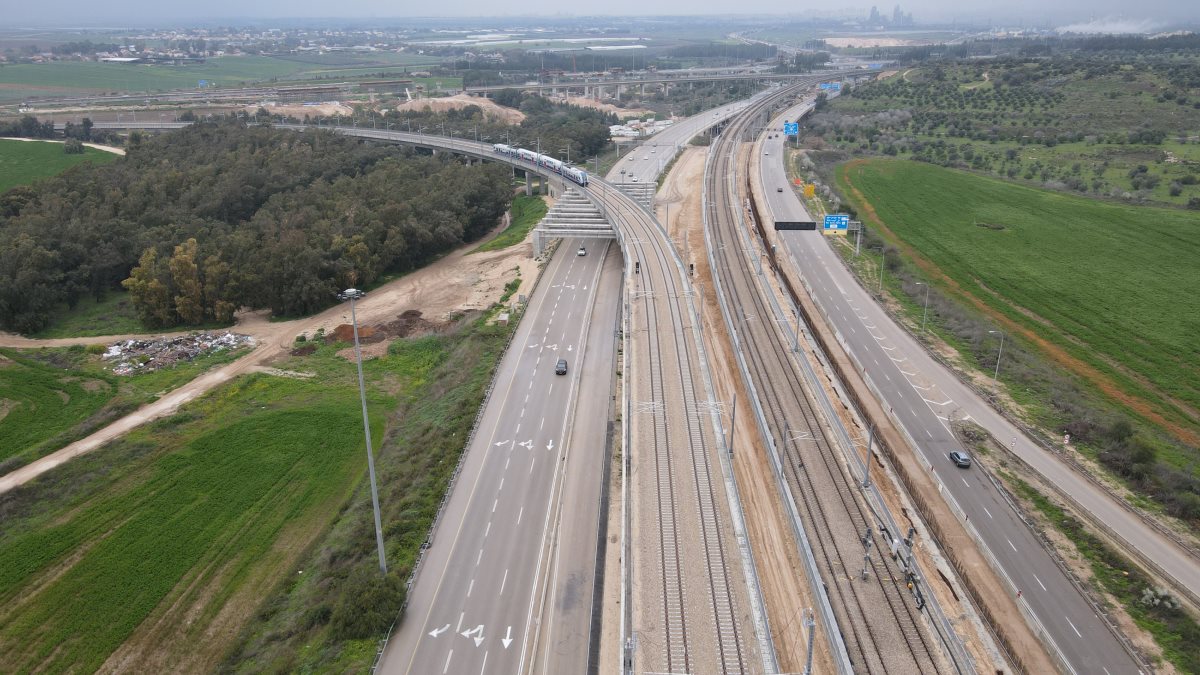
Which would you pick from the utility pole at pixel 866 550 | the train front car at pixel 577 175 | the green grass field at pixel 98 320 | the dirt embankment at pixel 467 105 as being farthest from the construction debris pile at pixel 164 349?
the dirt embankment at pixel 467 105

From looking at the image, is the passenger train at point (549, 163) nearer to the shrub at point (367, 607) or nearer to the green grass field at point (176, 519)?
the green grass field at point (176, 519)

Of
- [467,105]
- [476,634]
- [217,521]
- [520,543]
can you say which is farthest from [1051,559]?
[467,105]

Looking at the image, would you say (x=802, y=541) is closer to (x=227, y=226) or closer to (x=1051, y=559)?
(x=1051, y=559)

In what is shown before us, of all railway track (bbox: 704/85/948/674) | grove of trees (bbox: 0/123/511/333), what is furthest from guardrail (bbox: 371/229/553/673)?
grove of trees (bbox: 0/123/511/333)

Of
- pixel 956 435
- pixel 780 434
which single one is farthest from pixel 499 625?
pixel 956 435

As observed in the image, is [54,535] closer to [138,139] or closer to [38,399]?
[38,399]

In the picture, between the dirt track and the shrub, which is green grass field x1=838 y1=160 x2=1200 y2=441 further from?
the shrub
